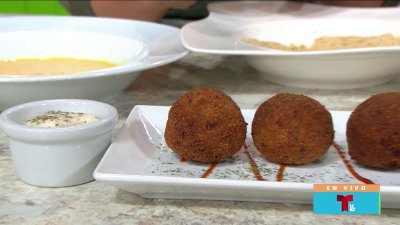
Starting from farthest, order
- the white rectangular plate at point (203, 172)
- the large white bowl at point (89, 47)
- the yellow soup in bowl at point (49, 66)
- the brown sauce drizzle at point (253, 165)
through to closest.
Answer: the yellow soup in bowl at point (49, 66), the large white bowl at point (89, 47), the brown sauce drizzle at point (253, 165), the white rectangular plate at point (203, 172)

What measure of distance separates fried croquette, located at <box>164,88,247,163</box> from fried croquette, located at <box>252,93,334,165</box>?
0.04 meters

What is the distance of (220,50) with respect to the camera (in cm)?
122

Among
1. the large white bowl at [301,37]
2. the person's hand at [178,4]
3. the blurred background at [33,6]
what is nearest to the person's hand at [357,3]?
the large white bowl at [301,37]

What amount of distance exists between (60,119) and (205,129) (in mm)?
221

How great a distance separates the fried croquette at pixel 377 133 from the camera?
2.63 ft

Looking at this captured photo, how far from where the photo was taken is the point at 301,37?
1.56 meters

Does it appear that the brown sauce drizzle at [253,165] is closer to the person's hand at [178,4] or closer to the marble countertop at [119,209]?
the marble countertop at [119,209]

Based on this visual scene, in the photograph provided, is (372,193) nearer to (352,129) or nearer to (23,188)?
(352,129)

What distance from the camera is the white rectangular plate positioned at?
707mm

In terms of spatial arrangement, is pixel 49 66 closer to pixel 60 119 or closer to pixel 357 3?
pixel 60 119

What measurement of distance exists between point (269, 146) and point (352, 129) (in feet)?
0.43

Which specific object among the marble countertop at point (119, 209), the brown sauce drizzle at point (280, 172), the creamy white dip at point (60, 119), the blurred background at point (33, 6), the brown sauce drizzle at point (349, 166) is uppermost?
the creamy white dip at point (60, 119)

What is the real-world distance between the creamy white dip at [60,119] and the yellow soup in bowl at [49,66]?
0.33 meters

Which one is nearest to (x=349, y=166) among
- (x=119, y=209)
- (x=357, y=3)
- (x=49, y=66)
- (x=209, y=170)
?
(x=209, y=170)
